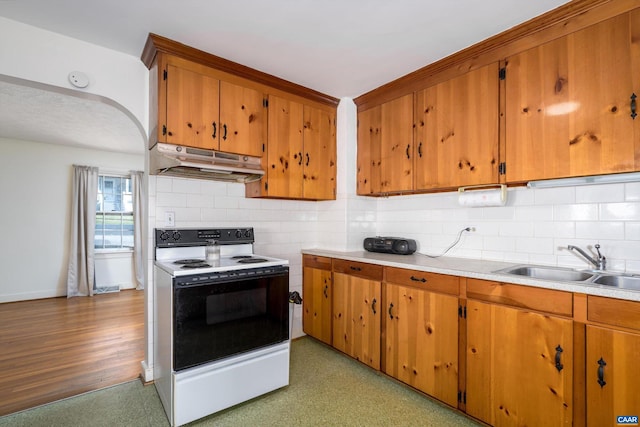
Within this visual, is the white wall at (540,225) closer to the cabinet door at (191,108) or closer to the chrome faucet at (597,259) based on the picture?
the chrome faucet at (597,259)

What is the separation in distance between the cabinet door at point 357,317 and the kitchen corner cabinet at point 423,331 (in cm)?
11

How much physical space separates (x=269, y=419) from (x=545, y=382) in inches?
61.2

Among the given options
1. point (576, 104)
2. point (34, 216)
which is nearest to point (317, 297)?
point (576, 104)

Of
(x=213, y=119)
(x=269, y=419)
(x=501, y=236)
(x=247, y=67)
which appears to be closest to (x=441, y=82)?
(x=501, y=236)

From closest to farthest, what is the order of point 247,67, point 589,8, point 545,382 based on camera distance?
point 545,382, point 589,8, point 247,67

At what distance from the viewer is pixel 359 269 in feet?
→ 8.23

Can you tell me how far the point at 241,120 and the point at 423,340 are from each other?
83.9 inches

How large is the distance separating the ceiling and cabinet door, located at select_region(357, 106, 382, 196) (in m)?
0.53

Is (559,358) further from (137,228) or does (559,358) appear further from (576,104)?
(137,228)

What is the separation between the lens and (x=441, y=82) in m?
2.35

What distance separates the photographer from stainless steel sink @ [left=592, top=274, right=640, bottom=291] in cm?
161

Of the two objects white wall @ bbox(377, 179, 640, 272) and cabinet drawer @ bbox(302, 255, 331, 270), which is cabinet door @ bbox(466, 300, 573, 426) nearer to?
white wall @ bbox(377, 179, 640, 272)

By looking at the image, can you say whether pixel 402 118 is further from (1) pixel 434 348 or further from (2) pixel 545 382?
(2) pixel 545 382

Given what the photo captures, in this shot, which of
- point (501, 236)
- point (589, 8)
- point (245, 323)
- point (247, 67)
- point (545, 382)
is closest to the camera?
point (545, 382)
